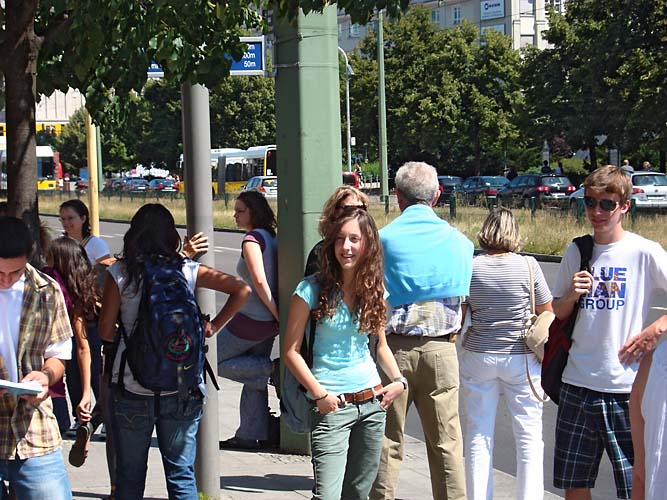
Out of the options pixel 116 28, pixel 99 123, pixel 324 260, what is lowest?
pixel 324 260

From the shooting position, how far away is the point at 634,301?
475 cm

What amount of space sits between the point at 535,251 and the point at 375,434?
20.9 m

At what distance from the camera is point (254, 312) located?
6.70m

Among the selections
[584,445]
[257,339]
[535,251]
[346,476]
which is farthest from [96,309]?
[535,251]

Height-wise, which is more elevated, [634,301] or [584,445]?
[634,301]

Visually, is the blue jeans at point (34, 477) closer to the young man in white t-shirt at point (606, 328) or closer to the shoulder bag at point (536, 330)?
the young man in white t-shirt at point (606, 328)

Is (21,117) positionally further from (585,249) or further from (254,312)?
(585,249)

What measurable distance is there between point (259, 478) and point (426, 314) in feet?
6.00

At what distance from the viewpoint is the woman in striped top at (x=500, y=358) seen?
5379 mm

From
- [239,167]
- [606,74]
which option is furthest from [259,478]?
[239,167]

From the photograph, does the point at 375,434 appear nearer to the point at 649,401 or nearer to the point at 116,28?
the point at 649,401

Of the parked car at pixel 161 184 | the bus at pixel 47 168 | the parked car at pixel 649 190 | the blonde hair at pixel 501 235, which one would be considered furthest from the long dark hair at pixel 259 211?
the parked car at pixel 161 184

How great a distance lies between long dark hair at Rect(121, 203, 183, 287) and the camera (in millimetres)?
4490

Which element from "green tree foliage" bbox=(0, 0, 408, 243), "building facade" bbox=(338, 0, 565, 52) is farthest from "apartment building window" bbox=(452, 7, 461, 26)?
"green tree foliage" bbox=(0, 0, 408, 243)
